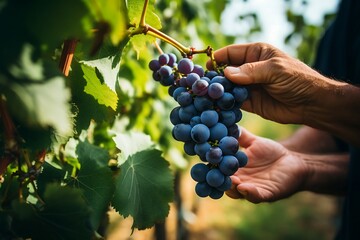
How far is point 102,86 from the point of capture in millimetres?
1323

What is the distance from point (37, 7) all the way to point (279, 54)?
0.94 meters

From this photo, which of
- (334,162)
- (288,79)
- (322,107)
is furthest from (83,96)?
(334,162)

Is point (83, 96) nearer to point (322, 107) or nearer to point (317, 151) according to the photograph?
point (322, 107)

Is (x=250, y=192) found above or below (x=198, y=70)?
below

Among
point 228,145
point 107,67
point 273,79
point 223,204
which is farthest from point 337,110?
point 223,204

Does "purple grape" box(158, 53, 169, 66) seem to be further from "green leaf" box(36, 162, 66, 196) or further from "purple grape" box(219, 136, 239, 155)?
"green leaf" box(36, 162, 66, 196)

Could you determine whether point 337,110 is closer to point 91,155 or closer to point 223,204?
point 91,155

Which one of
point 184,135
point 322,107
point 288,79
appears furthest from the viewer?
point 322,107

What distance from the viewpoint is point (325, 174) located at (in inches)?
91.7

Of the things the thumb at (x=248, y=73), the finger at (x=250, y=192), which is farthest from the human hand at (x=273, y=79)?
the finger at (x=250, y=192)

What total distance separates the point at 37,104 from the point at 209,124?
0.57 meters

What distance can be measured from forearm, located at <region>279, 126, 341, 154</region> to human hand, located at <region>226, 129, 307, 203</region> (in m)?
A: 0.26

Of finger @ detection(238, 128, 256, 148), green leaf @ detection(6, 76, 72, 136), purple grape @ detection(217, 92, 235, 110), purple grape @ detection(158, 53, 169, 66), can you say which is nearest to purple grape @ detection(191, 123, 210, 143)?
purple grape @ detection(217, 92, 235, 110)

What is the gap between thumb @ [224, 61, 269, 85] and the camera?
1312 millimetres
